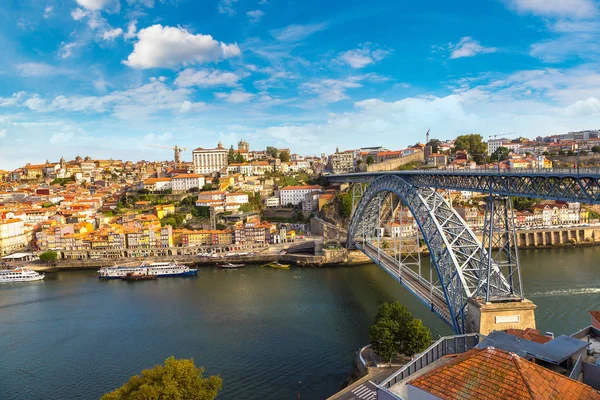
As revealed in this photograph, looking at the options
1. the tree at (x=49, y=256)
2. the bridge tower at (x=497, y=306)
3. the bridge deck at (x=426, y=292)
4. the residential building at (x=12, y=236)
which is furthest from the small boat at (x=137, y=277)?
the bridge tower at (x=497, y=306)

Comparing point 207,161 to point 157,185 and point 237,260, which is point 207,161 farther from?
point 237,260

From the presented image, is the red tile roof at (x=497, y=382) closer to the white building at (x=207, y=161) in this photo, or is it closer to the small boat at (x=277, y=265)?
the small boat at (x=277, y=265)

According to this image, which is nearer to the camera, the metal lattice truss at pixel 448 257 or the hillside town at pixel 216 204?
the metal lattice truss at pixel 448 257

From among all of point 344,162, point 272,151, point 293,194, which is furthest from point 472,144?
point 272,151

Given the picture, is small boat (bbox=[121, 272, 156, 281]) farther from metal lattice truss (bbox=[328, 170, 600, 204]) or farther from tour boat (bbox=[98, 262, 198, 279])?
metal lattice truss (bbox=[328, 170, 600, 204])

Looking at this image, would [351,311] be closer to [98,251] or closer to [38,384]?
[38,384]

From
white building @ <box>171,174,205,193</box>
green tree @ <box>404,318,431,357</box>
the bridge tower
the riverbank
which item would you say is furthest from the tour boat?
white building @ <box>171,174,205,193</box>
